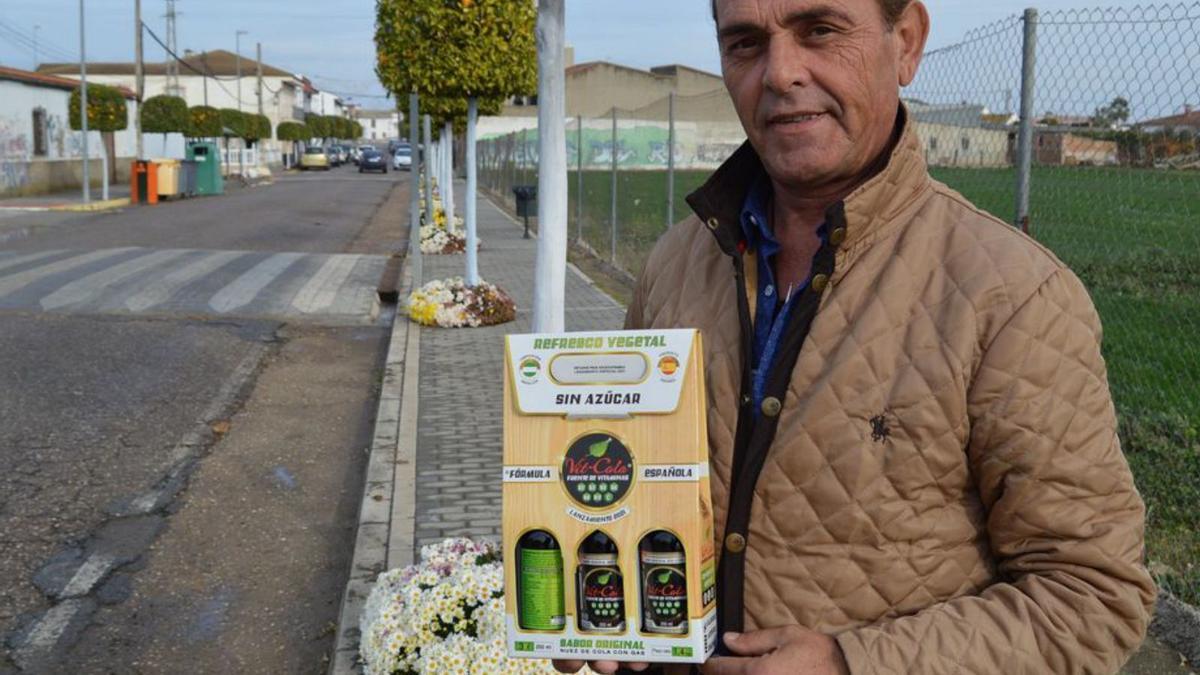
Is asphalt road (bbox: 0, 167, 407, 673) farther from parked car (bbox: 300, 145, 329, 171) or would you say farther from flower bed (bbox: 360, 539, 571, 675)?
parked car (bbox: 300, 145, 329, 171)

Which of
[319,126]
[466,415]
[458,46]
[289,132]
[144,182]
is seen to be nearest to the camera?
[466,415]

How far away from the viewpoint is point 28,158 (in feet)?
128

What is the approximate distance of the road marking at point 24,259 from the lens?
17352 mm

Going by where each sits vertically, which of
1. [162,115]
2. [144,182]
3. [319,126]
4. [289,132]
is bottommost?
[144,182]

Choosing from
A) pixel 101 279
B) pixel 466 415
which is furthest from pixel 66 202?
pixel 466 415

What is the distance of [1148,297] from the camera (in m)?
10.4

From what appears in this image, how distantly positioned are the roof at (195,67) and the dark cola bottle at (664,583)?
352 ft

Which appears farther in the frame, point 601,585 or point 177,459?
point 177,459

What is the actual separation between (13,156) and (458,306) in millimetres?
29865

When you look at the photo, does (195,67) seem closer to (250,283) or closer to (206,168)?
(206,168)

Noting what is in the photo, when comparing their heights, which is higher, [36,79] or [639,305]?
[36,79]

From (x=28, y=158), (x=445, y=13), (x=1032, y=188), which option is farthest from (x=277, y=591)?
(x=28, y=158)

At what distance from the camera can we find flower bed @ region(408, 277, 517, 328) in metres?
12.8

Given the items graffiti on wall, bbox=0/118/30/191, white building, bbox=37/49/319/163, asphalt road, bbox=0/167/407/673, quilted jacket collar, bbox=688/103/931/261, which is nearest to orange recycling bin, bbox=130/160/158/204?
graffiti on wall, bbox=0/118/30/191
